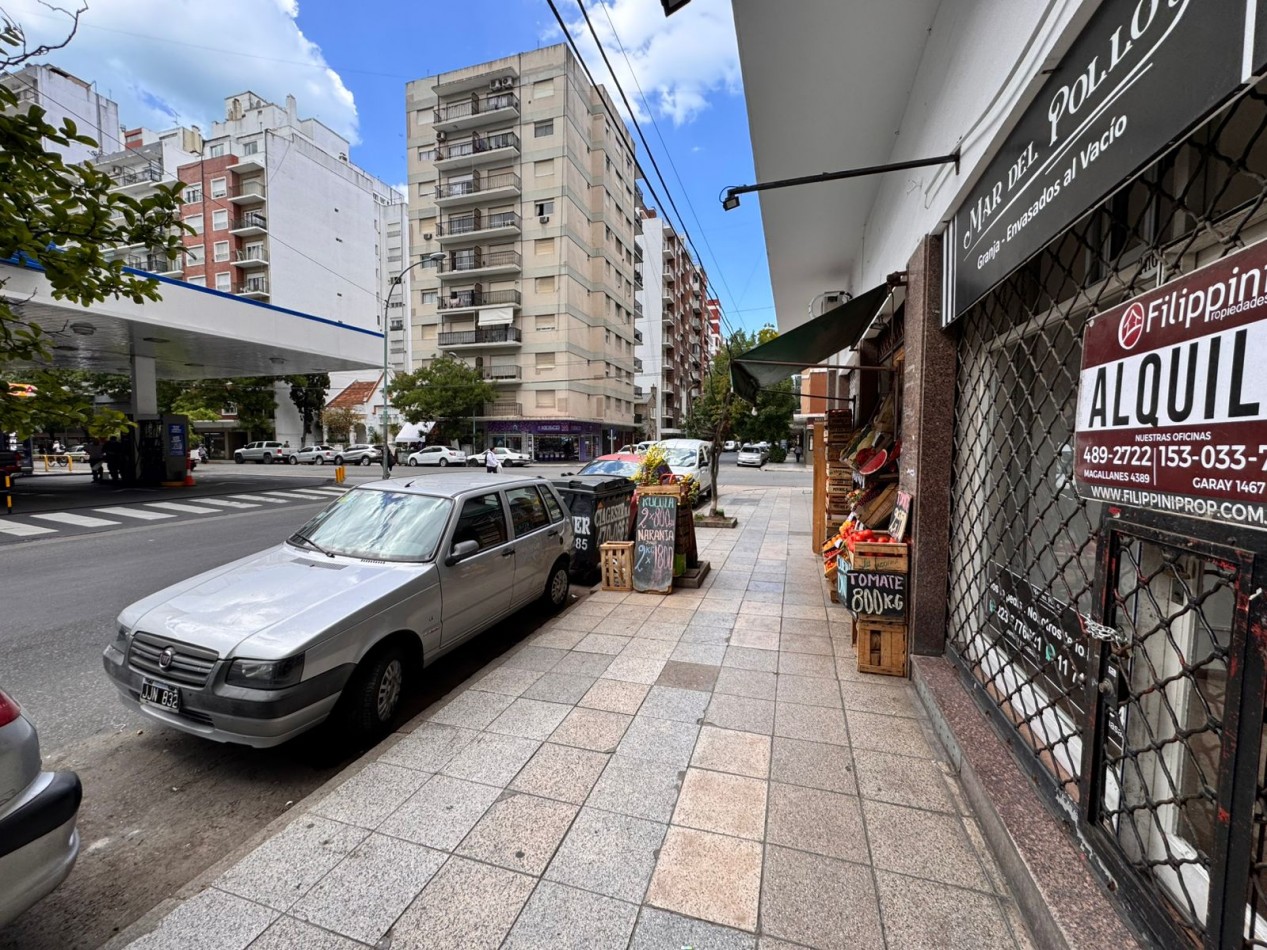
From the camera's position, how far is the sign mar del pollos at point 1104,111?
138 cm

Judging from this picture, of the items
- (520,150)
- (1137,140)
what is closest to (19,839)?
(1137,140)

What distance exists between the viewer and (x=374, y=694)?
10.8 feet

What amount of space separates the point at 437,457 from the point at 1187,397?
117 feet

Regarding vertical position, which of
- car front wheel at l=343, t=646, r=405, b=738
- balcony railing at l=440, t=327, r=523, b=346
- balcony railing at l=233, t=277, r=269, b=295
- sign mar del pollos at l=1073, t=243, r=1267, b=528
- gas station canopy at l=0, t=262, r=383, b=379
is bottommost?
car front wheel at l=343, t=646, r=405, b=738

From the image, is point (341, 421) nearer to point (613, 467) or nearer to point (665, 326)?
point (665, 326)

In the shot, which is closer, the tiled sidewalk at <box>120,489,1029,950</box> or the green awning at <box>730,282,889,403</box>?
the tiled sidewalk at <box>120,489,1029,950</box>

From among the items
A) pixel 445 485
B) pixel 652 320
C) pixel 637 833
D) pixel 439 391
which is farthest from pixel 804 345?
pixel 652 320

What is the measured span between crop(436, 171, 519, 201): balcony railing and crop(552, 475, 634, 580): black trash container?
35.1 metres

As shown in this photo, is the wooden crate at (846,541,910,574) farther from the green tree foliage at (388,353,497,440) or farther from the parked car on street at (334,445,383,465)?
the parked car on street at (334,445,383,465)

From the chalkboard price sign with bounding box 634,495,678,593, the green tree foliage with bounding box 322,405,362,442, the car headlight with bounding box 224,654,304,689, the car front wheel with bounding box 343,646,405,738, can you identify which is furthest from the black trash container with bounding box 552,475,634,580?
the green tree foliage with bounding box 322,405,362,442

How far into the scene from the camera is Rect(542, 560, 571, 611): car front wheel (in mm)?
5648

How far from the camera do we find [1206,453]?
1.35 metres

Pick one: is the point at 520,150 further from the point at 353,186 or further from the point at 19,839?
the point at 19,839

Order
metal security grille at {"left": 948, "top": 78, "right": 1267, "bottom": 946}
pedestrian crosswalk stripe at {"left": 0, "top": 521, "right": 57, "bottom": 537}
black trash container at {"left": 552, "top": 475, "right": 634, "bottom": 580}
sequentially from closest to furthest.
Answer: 1. metal security grille at {"left": 948, "top": 78, "right": 1267, "bottom": 946}
2. black trash container at {"left": 552, "top": 475, "right": 634, "bottom": 580}
3. pedestrian crosswalk stripe at {"left": 0, "top": 521, "right": 57, "bottom": 537}
